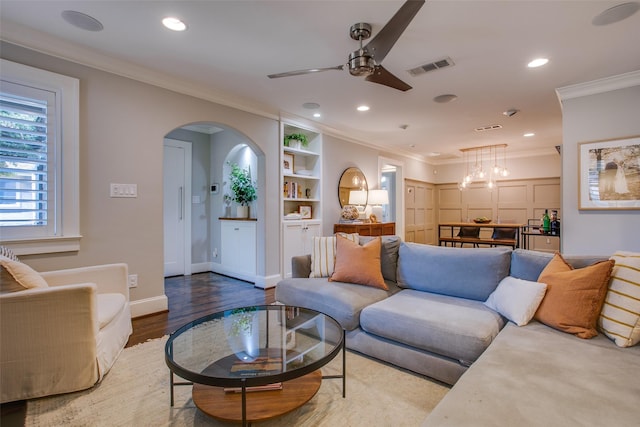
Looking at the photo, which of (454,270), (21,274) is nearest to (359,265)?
(454,270)

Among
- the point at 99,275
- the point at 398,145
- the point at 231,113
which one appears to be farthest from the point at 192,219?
the point at 398,145

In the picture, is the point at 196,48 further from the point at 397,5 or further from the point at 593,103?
the point at 593,103

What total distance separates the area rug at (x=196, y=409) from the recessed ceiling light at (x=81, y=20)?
98.7 inches

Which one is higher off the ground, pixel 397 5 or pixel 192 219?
pixel 397 5

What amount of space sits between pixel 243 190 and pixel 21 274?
3249 mm

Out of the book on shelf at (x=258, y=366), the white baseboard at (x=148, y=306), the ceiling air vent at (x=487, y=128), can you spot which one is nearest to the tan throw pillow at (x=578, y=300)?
the book on shelf at (x=258, y=366)

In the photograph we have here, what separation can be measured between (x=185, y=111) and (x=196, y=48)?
915mm

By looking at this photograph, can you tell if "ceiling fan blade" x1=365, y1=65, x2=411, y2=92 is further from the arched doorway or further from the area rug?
the arched doorway

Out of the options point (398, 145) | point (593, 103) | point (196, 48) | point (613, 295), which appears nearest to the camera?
point (613, 295)

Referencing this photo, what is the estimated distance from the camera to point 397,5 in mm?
2064

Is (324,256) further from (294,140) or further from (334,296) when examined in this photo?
(294,140)

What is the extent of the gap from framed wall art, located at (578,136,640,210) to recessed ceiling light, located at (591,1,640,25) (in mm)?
1466

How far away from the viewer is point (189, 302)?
141 inches

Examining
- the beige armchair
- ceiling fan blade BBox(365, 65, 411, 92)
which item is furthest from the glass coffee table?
ceiling fan blade BBox(365, 65, 411, 92)
